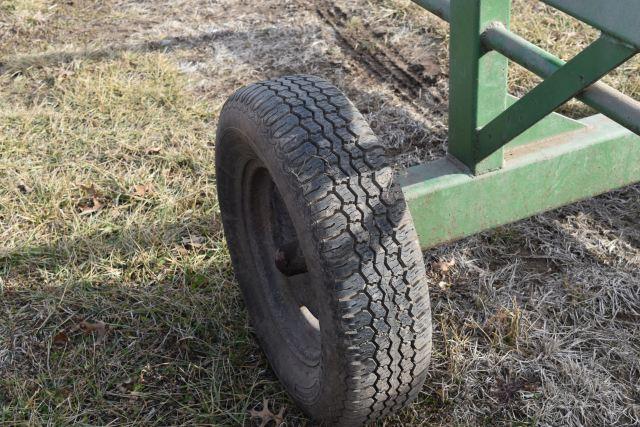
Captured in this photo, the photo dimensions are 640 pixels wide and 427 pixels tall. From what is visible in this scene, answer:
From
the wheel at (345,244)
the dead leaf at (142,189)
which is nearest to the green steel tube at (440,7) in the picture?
the wheel at (345,244)

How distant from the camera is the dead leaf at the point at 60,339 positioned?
10.2 ft

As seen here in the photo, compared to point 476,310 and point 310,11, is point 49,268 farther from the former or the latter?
point 310,11

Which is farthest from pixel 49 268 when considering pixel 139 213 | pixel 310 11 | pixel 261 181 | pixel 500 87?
pixel 310 11

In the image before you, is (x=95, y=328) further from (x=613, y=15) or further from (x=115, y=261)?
(x=613, y=15)

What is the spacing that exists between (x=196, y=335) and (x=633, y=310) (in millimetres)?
1676

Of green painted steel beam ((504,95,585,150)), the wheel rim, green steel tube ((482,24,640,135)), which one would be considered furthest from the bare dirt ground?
green steel tube ((482,24,640,135))

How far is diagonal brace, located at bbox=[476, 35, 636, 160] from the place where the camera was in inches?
83.2

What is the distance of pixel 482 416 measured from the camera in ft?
8.98

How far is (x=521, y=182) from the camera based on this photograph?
2.91 metres

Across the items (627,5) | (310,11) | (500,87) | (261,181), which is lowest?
(310,11)

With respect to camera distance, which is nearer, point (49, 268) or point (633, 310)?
point (633, 310)

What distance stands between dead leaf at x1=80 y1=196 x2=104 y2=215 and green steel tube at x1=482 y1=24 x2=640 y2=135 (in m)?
2.03

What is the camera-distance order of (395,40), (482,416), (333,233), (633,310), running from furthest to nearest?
(395,40), (633,310), (482,416), (333,233)

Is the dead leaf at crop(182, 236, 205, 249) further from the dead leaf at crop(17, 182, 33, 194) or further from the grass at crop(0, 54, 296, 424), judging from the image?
the dead leaf at crop(17, 182, 33, 194)
